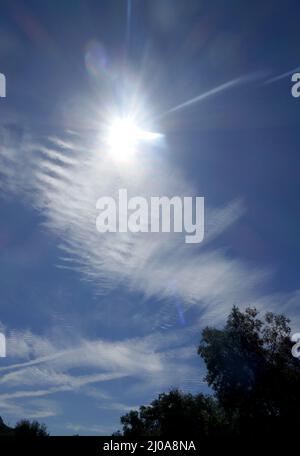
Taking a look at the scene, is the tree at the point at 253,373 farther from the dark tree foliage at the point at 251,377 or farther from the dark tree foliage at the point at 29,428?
the dark tree foliage at the point at 29,428

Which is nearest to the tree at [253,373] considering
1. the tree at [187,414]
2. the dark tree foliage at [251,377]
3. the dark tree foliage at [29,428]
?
the dark tree foliage at [251,377]

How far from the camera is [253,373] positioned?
4366cm

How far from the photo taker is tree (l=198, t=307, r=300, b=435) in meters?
41.6

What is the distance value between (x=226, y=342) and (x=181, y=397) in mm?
26500

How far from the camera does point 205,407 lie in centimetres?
6322

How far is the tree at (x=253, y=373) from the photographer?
41562mm

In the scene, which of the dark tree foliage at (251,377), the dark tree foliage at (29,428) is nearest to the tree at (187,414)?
the dark tree foliage at (251,377)

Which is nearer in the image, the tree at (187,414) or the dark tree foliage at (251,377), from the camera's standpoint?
→ the dark tree foliage at (251,377)

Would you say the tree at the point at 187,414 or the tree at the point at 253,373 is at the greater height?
the tree at the point at 253,373

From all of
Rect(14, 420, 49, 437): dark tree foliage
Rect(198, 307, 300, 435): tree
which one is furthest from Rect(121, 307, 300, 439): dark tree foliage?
Rect(14, 420, 49, 437): dark tree foliage

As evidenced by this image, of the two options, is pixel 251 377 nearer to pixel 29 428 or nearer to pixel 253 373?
pixel 253 373

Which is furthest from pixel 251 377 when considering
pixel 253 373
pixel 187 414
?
pixel 187 414
